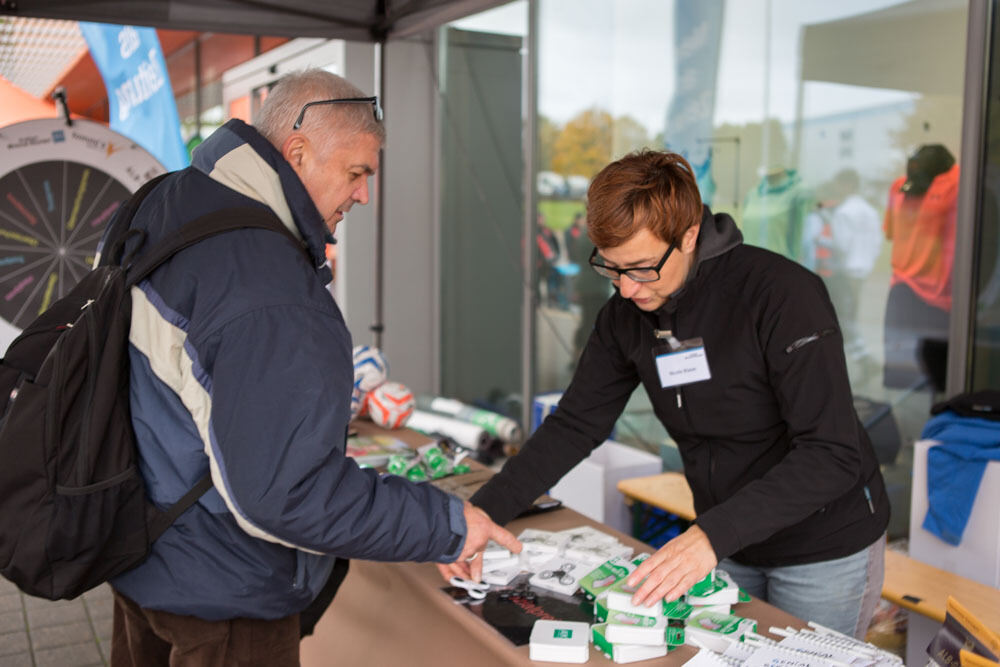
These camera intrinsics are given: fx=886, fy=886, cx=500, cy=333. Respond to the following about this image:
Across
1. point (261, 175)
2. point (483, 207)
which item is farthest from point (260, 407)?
point (483, 207)

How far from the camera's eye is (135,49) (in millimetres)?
4891

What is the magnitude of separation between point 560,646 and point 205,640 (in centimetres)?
58

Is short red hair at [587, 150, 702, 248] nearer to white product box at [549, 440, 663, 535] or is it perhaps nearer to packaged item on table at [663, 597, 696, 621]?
packaged item on table at [663, 597, 696, 621]

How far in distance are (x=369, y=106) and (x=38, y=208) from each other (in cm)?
297

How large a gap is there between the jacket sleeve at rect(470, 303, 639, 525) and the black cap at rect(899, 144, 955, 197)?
1690 millimetres

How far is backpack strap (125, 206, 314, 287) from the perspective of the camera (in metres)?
1.30

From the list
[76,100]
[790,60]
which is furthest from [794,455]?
[76,100]

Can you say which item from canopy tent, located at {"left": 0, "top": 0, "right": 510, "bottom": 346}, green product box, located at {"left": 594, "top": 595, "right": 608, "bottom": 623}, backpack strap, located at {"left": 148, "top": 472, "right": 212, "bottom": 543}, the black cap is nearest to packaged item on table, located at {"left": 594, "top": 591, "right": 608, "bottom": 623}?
green product box, located at {"left": 594, "top": 595, "right": 608, "bottom": 623}

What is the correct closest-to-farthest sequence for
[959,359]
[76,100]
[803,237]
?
[959,359] < [803,237] < [76,100]

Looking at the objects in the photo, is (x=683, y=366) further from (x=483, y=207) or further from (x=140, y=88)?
(x=140, y=88)

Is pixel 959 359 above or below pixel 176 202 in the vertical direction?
below

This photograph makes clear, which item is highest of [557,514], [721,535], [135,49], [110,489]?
[135,49]

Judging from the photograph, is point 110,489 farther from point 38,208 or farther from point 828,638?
point 38,208

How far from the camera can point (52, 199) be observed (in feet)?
12.7
